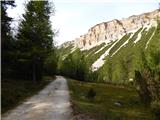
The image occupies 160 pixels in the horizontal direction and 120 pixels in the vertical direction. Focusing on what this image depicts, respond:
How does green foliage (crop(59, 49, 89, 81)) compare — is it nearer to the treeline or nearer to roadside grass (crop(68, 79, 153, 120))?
the treeline

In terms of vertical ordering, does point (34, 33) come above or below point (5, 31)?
above

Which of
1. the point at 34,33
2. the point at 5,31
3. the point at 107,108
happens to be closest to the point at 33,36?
the point at 34,33

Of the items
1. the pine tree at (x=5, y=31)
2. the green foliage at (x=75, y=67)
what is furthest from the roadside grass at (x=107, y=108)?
the green foliage at (x=75, y=67)

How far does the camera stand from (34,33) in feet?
184

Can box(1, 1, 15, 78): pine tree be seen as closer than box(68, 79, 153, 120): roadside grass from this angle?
No

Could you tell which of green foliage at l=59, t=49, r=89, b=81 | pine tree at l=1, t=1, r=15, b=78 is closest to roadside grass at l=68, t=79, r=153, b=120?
pine tree at l=1, t=1, r=15, b=78

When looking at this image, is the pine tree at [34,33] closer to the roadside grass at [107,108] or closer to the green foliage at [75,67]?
the roadside grass at [107,108]

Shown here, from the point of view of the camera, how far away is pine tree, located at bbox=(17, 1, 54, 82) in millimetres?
55375

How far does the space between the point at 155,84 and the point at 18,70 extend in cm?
2936

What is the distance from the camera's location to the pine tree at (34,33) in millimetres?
55375

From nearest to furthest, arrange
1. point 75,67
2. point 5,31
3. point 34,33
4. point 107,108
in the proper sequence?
point 107,108, point 5,31, point 34,33, point 75,67

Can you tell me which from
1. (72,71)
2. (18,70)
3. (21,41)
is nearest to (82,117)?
(21,41)

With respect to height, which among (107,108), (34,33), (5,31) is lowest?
(107,108)

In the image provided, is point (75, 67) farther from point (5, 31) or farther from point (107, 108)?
point (107, 108)
